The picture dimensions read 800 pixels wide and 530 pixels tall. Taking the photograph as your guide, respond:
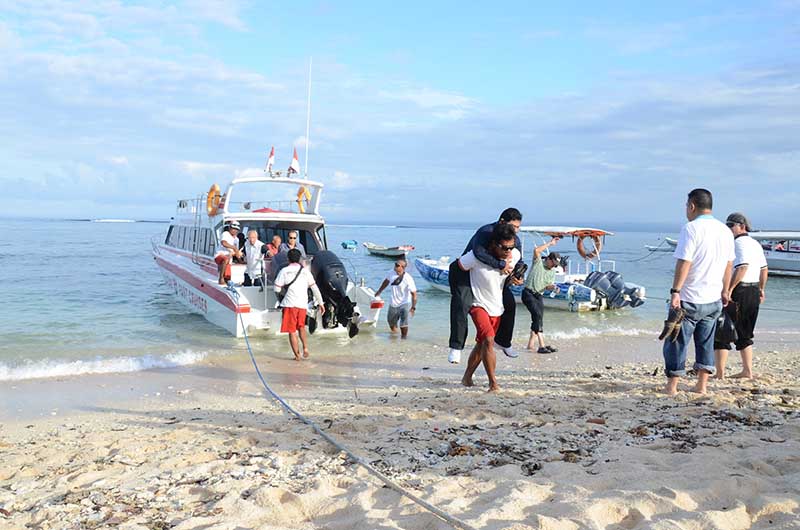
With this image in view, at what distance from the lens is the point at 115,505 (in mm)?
3752

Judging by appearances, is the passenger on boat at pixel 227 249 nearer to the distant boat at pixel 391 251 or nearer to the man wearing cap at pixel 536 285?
the man wearing cap at pixel 536 285

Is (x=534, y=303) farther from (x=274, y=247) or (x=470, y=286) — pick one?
(x=274, y=247)

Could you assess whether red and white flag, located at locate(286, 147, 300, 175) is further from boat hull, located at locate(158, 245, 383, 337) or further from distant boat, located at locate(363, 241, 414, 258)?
distant boat, located at locate(363, 241, 414, 258)

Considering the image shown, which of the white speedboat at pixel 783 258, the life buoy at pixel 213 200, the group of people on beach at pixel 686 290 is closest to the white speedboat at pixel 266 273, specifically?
the life buoy at pixel 213 200

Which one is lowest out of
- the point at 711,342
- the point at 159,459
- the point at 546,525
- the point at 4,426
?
the point at 4,426

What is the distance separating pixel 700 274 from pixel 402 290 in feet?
22.3

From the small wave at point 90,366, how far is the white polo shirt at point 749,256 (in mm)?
7548

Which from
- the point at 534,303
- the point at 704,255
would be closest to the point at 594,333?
the point at 534,303

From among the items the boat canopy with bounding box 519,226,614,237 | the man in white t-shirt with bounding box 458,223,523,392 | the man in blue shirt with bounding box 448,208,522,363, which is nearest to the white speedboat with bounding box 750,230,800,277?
the boat canopy with bounding box 519,226,614,237

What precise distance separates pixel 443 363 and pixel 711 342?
4.28 metres

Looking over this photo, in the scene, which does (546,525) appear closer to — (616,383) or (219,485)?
(219,485)

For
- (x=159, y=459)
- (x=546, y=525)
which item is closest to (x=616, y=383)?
(x=546, y=525)

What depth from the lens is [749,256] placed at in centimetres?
666

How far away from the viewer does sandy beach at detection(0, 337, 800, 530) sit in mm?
3418
